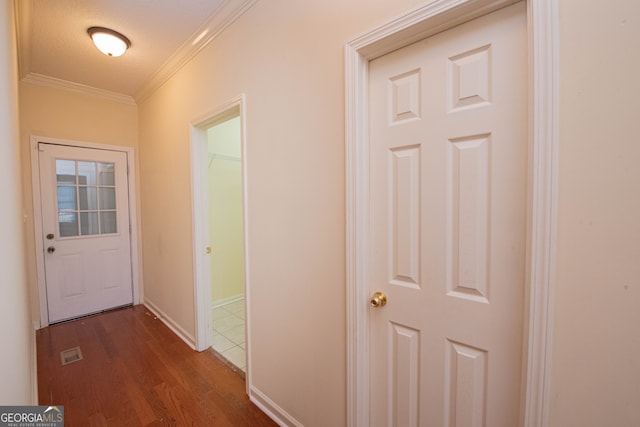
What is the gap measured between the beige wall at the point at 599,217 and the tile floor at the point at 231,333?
6.73 ft

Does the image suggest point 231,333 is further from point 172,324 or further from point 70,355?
point 70,355

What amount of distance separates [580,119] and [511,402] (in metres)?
0.93

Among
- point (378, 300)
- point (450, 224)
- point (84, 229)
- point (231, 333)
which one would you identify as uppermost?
point (450, 224)

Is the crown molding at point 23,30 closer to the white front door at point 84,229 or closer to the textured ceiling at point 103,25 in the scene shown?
the textured ceiling at point 103,25

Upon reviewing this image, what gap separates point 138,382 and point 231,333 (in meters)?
0.88

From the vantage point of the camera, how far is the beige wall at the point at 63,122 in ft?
8.79

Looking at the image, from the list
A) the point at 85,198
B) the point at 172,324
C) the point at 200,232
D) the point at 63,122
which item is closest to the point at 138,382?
the point at 172,324

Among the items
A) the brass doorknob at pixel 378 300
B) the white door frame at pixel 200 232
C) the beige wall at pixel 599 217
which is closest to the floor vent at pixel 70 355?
the white door frame at pixel 200 232

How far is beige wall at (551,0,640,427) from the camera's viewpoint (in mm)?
663

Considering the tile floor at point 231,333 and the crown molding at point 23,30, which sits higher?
the crown molding at point 23,30

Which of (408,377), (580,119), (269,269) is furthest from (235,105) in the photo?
(408,377)

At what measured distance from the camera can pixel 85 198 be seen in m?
3.05

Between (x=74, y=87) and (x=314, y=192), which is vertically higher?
(x=74, y=87)

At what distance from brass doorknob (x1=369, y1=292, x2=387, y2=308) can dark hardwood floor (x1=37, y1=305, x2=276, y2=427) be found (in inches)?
45.9
